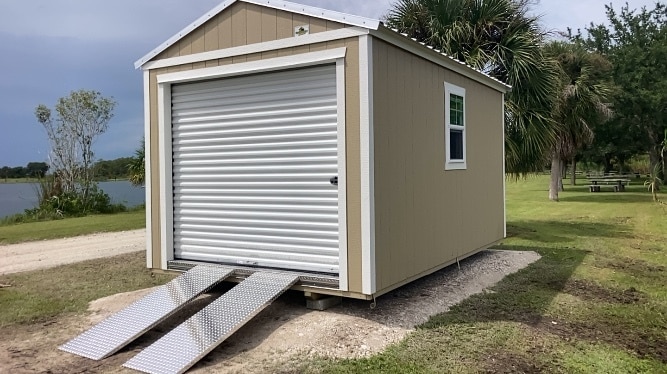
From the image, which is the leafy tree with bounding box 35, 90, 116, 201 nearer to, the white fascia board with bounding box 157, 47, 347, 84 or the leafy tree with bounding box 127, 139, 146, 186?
the leafy tree with bounding box 127, 139, 146, 186

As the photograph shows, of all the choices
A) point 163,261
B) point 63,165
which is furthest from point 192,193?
point 63,165

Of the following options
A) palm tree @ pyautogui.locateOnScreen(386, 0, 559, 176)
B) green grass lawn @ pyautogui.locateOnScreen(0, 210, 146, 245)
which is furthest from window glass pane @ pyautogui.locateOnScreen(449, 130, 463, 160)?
green grass lawn @ pyautogui.locateOnScreen(0, 210, 146, 245)

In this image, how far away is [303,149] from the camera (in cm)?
506

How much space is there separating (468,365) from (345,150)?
2.02 metres

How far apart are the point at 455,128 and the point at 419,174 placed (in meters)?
1.27

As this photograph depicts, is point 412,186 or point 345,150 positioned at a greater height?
point 345,150

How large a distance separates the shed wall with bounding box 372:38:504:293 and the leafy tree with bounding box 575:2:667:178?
70.2 ft

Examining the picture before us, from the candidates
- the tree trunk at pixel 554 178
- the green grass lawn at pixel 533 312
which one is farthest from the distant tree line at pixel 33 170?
the tree trunk at pixel 554 178

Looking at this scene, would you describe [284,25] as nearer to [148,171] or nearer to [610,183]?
[148,171]

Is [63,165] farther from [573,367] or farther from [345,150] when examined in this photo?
[573,367]

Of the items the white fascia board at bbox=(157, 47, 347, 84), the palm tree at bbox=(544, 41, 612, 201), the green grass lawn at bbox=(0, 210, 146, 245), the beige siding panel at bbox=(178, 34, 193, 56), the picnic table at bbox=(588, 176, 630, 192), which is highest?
the palm tree at bbox=(544, 41, 612, 201)

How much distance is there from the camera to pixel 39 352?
4160 mm

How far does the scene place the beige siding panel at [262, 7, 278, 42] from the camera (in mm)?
5031

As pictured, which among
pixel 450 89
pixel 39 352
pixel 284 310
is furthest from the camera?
pixel 450 89
